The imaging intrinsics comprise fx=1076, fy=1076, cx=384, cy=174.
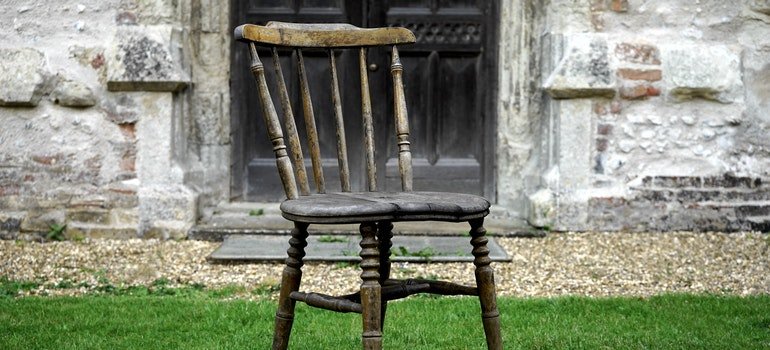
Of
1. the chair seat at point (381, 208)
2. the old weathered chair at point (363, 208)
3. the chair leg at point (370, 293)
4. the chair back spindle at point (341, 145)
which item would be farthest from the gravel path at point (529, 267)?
the chair leg at point (370, 293)

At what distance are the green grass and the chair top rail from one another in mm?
1017

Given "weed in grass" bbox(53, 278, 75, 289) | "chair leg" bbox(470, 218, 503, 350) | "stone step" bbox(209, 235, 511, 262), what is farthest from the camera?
"stone step" bbox(209, 235, 511, 262)

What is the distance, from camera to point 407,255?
5312mm

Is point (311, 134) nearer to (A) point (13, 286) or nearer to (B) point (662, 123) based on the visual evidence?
(A) point (13, 286)

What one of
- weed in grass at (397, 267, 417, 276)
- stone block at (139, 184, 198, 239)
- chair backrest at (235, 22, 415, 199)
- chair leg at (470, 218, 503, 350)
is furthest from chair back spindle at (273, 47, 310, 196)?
stone block at (139, 184, 198, 239)

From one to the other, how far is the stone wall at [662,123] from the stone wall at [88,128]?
2.08 meters

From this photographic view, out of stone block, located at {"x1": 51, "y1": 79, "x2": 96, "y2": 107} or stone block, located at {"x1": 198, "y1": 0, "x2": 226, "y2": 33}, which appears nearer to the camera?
stone block, located at {"x1": 51, "y1": 79, "x2": 96, "y2": 107}

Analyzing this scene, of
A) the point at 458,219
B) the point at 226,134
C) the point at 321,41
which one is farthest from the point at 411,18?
the point at 458,219

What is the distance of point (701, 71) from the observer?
593 centimetres

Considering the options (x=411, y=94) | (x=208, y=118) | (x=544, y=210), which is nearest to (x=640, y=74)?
(x=544, y=210)

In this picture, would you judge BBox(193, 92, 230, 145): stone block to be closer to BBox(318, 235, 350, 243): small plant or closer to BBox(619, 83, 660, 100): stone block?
BBox(318, 235, 350, 243): small plant

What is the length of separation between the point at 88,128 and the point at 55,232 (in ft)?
1.95

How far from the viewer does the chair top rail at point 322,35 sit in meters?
3.37

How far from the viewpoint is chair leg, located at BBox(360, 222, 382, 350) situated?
9.53 feet
